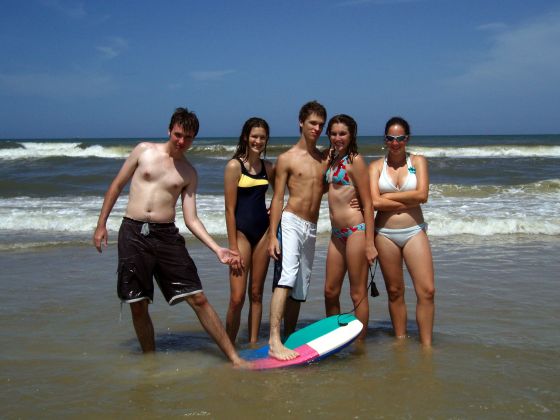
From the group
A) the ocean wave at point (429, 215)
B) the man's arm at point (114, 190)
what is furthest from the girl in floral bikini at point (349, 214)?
the ocean wave at point (429, 215)

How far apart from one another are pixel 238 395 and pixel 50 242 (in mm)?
7113

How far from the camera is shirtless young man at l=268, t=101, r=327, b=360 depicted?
4.69 m

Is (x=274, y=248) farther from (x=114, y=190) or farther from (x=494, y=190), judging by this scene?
(x=494, y=190)

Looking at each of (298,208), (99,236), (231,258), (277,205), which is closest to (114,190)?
(99,236)

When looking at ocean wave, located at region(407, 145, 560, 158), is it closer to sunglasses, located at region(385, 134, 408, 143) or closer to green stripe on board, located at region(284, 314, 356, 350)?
sunglasses, located at region(385, 134, 408, 143)

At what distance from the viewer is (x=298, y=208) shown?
189 inches

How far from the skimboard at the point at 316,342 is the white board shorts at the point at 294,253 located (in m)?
0.36

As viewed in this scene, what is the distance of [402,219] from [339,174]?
0.63 metres

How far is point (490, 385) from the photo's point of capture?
4.02 metres

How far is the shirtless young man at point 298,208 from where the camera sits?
185 inches

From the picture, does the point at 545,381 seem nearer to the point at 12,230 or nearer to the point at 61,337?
the point at 61,337

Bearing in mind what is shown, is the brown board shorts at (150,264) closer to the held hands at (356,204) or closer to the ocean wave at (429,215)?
the held hands at (356,204)

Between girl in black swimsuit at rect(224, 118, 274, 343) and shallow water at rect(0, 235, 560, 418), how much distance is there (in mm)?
646

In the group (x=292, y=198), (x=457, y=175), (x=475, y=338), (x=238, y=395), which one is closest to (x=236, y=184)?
(x=292, y=198)
